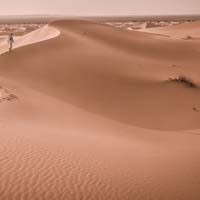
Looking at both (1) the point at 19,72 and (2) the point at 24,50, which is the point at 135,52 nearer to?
(2) the point at 24,50

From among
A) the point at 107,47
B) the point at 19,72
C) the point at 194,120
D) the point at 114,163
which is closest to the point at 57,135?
the point at 114,163

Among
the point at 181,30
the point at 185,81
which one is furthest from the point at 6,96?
the point at 181,30

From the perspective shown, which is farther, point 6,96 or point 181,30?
point 181,30

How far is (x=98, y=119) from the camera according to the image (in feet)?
41.4

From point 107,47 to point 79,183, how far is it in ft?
57.1

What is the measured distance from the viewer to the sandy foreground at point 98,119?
6619 millimetres

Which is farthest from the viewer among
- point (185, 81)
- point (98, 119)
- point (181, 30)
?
point (181, 30)

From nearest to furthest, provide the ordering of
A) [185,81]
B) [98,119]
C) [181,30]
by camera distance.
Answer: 1. [98,119]
2. [185,81]
3. [181,30]

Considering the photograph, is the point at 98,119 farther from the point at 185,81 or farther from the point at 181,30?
the point at 181,30

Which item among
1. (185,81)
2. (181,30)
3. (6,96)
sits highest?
(6,96)

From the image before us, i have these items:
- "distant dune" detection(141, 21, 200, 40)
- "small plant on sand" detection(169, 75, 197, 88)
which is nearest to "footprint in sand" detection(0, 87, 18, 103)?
"small plant on sand" detection(169, 75, 197, 88)

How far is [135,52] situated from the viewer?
2381cm

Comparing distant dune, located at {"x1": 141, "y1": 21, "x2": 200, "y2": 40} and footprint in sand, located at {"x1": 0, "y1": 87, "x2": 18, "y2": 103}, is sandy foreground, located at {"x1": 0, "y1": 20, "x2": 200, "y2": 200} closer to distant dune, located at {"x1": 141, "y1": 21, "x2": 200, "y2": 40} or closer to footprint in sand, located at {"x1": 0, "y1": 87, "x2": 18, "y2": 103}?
footprint in sand, located at {"x1": 0, "y1": 87, "x2": 18, "y2": 103}

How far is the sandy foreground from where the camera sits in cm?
662
